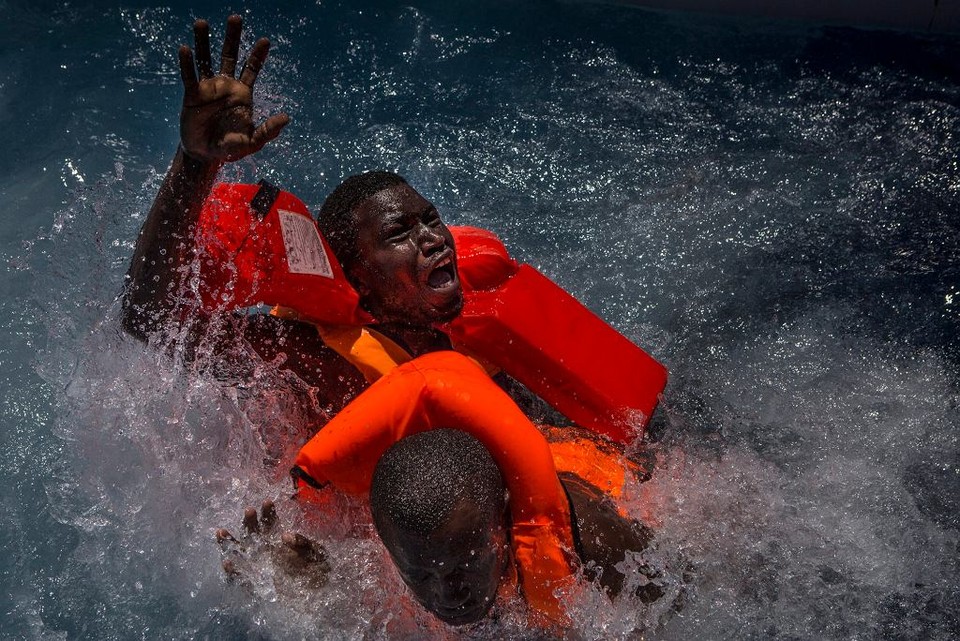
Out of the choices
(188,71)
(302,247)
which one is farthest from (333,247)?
(188,71)

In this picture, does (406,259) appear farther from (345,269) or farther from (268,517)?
(268,517)

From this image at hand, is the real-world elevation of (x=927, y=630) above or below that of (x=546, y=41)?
below

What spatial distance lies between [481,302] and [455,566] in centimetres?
124

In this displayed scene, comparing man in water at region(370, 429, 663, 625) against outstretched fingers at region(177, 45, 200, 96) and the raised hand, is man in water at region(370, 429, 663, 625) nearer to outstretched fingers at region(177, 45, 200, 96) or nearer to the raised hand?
the raised hand

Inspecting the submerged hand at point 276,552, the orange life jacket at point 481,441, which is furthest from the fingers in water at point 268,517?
the orange life jacket at point 481,441

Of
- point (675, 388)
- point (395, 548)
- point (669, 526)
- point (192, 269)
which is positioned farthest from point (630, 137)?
point (395, 548)

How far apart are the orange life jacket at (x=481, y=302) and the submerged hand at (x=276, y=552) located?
1.88 ft

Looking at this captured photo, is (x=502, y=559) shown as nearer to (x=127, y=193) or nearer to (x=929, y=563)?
(x=929, y=563)

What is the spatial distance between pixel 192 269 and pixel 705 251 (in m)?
2.35

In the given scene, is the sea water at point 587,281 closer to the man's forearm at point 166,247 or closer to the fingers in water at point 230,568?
the fingers in water at point 230,568

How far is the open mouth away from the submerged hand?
83 centimetres

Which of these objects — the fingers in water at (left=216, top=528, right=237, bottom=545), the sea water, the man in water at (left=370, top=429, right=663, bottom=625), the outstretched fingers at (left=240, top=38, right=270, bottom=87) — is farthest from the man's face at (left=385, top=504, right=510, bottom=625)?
the outstretched fingers at (left=240, top=38, right=270, bottom=87)

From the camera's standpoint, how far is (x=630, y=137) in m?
4.55

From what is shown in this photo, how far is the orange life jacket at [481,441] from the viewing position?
2453 mm
